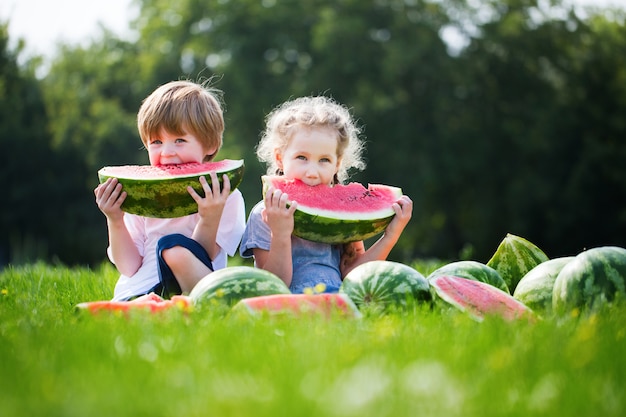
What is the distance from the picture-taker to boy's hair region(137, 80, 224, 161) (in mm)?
5137

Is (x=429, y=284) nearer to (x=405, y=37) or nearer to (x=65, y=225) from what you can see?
(x=405, y=37)

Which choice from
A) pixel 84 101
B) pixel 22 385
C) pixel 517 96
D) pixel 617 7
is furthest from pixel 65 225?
pixel 22 385

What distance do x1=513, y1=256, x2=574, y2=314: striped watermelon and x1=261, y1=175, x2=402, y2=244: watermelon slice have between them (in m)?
1.09

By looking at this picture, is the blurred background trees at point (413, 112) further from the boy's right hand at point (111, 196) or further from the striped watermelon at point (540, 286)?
the striped watermelon at point (540, 286)

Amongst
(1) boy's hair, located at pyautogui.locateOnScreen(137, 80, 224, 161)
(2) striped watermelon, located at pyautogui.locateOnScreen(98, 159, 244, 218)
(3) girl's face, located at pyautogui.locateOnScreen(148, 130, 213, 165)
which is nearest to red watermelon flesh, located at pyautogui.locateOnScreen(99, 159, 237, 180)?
(2) striped watermelon, located at pyautogui.locateOnScreen(98, 159, 244, 218)

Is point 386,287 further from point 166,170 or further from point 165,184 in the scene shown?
point 166,170

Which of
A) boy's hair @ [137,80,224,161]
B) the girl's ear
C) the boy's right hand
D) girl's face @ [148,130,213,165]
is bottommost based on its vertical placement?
the boy's right hand

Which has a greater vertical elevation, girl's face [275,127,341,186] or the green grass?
girl's face [275,127,341,186]

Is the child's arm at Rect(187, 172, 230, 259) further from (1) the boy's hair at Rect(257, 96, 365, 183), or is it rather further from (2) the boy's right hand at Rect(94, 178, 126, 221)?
(1) the boy's hair at Rect(257, 96, 365, 183)

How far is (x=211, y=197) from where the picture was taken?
15.4 ft

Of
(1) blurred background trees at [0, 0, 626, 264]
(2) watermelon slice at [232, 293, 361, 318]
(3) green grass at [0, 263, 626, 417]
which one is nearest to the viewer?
(3) green grass at [0, 263, 626, 417]

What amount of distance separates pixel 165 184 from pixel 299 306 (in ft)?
4.84

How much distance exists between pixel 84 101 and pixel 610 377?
104 ft

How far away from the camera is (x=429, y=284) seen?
4.23 m
